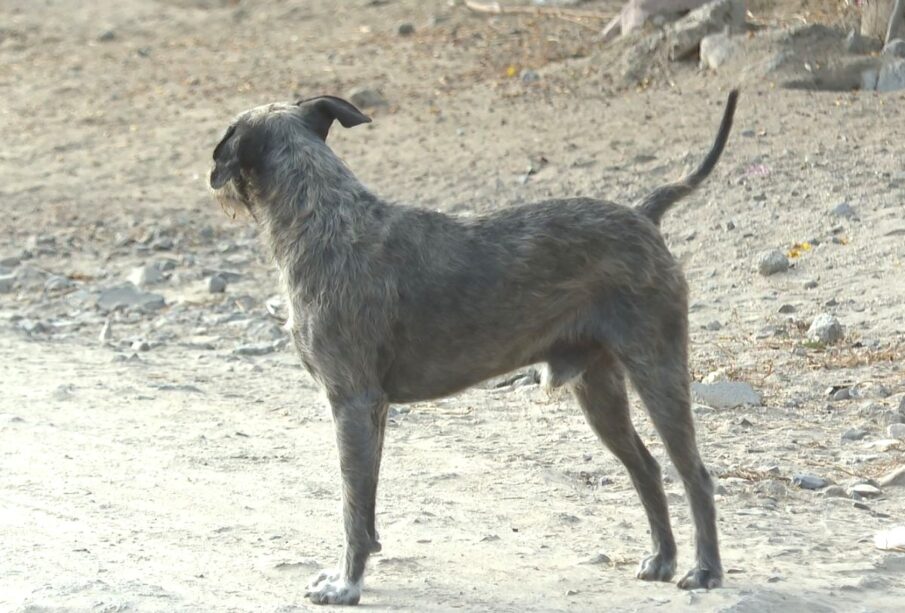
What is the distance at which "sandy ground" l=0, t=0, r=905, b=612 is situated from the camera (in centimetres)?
606

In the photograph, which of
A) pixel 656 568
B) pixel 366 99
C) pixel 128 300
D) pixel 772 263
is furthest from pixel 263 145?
pixel 366 99

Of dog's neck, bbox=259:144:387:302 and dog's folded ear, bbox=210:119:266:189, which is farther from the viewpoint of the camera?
dog's folded ear, bbox=210:119:266:189

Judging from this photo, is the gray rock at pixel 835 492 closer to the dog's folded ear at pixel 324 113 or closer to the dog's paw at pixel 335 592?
the dog's paw at pixel 335 592

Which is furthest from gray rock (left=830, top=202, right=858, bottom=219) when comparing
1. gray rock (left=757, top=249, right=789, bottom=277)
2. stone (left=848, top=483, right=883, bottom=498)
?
stone (left=848, top=483, right=883, bottom=498)

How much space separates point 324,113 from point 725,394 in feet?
9.82

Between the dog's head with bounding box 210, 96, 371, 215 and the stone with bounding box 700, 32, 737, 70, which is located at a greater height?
the stone with bounding box 700, 32, 737, 70

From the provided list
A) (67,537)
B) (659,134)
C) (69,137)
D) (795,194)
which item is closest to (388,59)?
(69,137)

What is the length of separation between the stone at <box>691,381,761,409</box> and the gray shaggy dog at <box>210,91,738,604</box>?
7.31ft

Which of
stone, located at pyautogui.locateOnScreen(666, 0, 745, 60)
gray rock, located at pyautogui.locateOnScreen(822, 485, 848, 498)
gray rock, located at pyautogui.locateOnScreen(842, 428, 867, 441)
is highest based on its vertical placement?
stone, located at pyautogui.locateOnScreen(666, 0, 745, 60)

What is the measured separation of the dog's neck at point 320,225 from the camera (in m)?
5.84

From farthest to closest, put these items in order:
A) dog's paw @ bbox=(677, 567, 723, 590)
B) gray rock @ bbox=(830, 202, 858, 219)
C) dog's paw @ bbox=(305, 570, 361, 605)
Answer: gray rock @ bbox=(830, 202, 858, 219) < dog's paw @ bbox=(677, 567, 723, 590) < dog's paw @ bbox=(305, 570, 361, 605)

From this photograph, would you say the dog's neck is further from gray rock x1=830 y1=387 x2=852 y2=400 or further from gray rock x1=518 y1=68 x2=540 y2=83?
gray rock x1=518 y1=68 x2=540 y2=83

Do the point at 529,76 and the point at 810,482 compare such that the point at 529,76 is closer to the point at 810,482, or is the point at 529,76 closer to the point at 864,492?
the point at 810,482

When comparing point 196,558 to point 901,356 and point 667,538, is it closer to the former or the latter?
point 667,538
